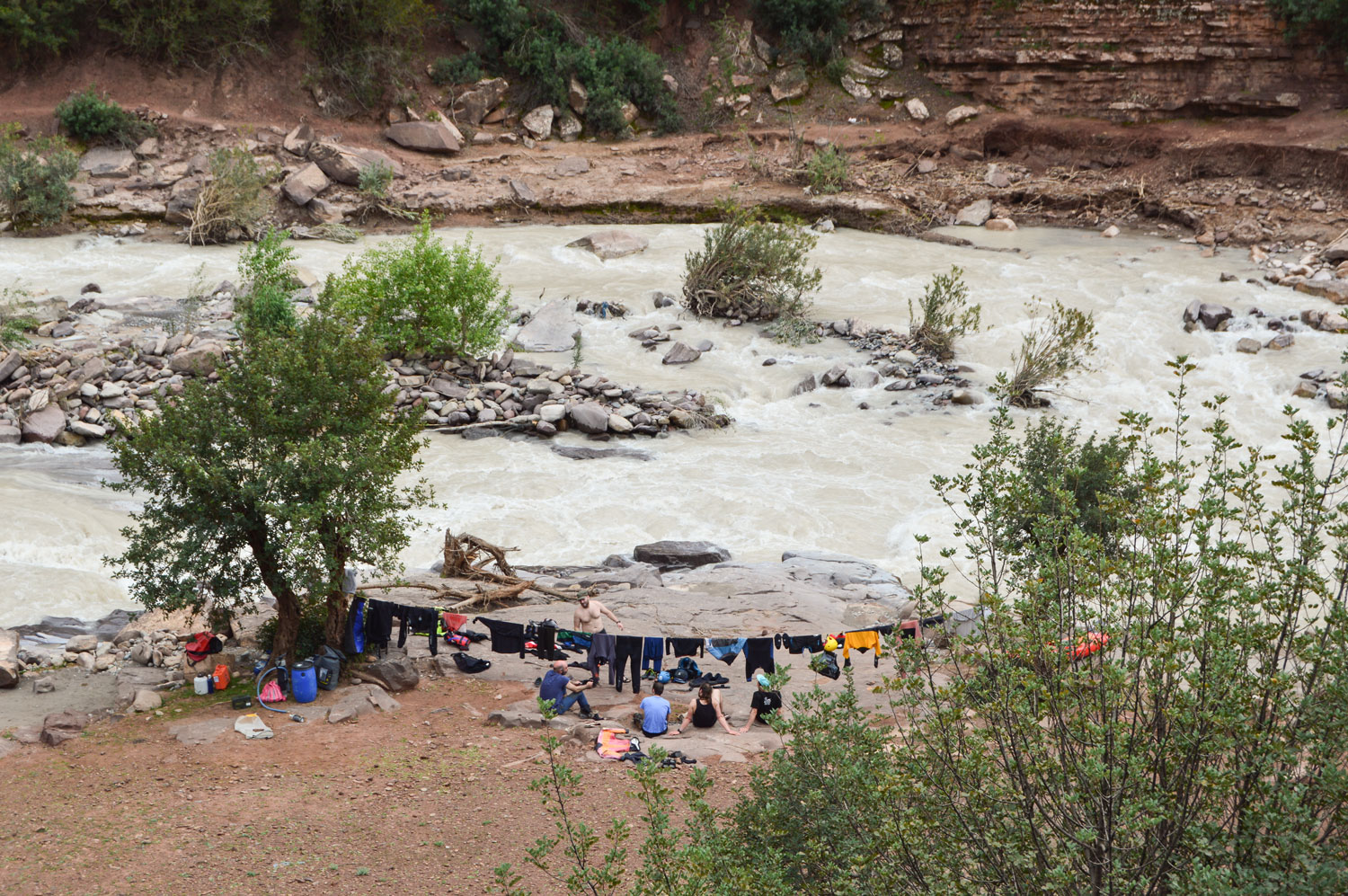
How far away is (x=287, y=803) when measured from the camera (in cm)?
820

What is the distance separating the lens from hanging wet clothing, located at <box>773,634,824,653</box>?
10.4 m

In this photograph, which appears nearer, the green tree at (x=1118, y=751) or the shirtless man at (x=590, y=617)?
the green tree at (x=1118, y=751)

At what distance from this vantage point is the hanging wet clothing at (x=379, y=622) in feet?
34.9

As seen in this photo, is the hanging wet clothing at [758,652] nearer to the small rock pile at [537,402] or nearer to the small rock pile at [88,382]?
the small rock pile at [537,402]

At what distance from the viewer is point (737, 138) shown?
34594mm

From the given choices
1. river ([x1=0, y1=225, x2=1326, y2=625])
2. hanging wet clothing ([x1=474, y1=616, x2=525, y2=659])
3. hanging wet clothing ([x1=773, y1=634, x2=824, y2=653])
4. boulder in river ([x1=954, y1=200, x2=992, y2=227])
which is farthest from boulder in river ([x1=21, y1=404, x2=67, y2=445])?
boulder in river ([x1=954, y1=200, x2=992, y2=227])

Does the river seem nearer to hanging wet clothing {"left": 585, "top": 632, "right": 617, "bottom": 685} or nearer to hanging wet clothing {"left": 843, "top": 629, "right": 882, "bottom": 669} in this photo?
hanging wet clothing {"left": 843, "top": 629, "right": 882, "bottom": 669}

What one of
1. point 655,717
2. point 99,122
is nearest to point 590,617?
point 655,717

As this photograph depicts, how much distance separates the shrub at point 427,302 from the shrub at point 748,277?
190 inches

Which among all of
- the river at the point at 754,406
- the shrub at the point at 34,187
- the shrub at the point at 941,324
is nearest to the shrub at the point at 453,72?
the river at the point at 754,406

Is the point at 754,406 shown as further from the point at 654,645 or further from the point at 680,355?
the point at 654,645

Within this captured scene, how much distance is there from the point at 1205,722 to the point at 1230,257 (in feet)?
82.0

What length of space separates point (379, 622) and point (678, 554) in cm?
419

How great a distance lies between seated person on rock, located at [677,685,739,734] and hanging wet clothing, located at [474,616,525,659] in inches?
74.5
